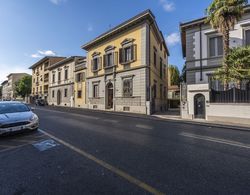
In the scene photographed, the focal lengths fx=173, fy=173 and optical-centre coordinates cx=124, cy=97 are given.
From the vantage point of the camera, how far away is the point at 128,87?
20266mm

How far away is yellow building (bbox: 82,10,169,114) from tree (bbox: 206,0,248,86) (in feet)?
23.3

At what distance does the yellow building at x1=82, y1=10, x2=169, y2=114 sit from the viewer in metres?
18.7

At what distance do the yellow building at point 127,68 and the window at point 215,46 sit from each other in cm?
606

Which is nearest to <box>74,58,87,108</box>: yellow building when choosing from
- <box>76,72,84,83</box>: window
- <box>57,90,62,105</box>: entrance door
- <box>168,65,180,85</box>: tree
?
<box>76,72,84,83</box>: window

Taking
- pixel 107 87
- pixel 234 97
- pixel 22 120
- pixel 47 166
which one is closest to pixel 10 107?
pixel 22 120

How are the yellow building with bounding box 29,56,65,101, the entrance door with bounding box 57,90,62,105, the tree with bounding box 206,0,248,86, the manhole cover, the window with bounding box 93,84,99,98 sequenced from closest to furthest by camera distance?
the manhole cover, the tree with bounding box 206,0,248,86, the window with bounding box 93,84,99,98, the entrance door with bounding box 57,90,62,105, the yellow building with bounding box 29,56,65,101

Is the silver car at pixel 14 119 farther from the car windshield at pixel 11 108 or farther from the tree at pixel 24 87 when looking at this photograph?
the tree at pixel 24 87

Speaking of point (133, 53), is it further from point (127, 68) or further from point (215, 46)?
point (215, 46)

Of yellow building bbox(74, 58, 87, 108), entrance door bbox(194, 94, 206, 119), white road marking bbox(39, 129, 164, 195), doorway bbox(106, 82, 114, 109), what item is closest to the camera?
white road marking bbox(39, 129, 164, 195)

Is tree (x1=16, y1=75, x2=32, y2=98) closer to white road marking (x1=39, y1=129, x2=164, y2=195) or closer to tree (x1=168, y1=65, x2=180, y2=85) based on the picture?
tree (x1=168, y1=65, x2=180, y2=85)

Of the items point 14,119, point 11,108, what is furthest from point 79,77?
point 14,119

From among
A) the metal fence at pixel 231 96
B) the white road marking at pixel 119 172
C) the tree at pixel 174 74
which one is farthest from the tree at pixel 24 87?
the white road marking at pixel 119 172

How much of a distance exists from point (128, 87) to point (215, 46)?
968 cm

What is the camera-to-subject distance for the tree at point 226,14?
1216 centimetres
